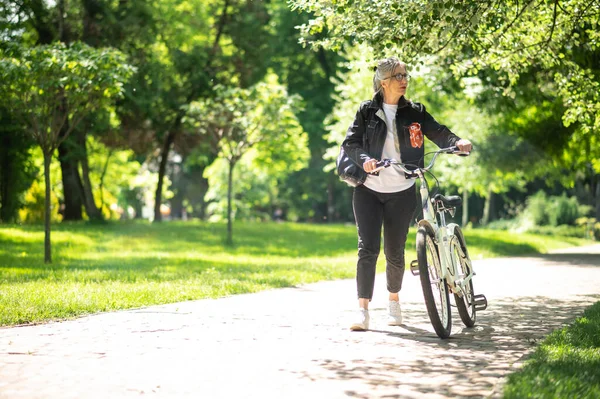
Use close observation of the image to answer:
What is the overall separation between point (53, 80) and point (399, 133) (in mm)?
8690

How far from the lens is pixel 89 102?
48.6 feet

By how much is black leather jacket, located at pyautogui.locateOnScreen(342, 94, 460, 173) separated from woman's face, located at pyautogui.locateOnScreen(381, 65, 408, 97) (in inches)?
3.7

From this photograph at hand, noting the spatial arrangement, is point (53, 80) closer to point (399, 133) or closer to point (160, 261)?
point (160, 261)

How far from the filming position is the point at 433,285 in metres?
6.59

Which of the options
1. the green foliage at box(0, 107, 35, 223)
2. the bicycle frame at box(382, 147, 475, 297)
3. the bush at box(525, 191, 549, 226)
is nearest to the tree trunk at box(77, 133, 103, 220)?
the green foliage at box(0, 107, 35, 223)

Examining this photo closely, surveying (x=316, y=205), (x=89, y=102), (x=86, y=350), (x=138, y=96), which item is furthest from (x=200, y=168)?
(x=86, y=350)

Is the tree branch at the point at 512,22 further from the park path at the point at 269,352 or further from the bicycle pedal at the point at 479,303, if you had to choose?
the bicycle pedal at the point at 479,303

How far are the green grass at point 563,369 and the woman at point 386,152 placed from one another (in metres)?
1.52

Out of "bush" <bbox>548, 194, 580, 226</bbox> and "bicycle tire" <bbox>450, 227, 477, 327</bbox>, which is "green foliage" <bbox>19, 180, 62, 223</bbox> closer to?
"bush" <bbox>548, 194, 580, 226</bbox>

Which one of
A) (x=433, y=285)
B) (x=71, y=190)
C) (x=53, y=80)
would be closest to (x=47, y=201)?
(x=53, y=80)

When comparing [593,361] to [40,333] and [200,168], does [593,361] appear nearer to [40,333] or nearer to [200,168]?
[40,333]

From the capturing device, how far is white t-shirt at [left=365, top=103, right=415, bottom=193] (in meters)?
6.96

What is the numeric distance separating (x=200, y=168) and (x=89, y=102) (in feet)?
130

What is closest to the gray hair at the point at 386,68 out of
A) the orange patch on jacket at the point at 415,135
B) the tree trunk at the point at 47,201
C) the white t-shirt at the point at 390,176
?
the white t-shirt at the point at 390,176
